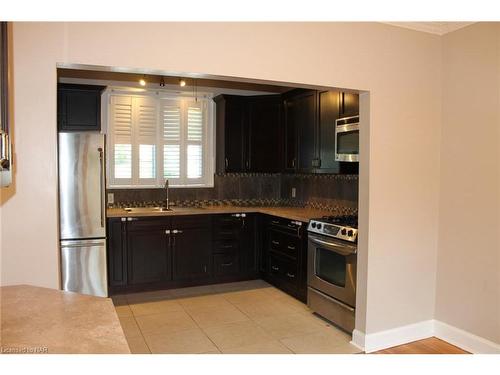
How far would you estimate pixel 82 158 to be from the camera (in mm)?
4051

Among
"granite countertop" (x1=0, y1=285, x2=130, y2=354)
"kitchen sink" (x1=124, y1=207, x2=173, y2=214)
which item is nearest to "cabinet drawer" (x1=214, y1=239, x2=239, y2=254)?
"kitchen sink" (x1=124, y1=207, x2=173, y2=214)

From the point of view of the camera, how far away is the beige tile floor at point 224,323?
11.1ft

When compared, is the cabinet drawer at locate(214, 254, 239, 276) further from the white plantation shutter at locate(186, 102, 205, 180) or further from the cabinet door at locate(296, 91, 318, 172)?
the cabinet door at locate(296, 91, 318, 172)

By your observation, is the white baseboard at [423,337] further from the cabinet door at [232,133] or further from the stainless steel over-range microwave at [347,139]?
the cabinet door at [232,133]

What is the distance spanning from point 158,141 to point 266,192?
1.70 metres

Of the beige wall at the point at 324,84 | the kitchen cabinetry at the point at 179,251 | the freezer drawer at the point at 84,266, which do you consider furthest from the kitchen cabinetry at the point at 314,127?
the freezer drawer at the point at 84,266

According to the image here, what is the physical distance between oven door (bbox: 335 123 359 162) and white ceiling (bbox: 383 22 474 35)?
896mm

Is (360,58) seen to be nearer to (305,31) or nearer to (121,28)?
(305,31)

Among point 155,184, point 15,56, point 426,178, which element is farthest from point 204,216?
point 15,56

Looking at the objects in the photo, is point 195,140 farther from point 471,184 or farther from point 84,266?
point 471,184

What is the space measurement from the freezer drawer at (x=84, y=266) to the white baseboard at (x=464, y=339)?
319 centimetres

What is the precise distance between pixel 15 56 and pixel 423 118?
3022mm

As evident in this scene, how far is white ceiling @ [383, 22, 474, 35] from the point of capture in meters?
3.31
